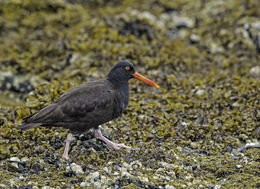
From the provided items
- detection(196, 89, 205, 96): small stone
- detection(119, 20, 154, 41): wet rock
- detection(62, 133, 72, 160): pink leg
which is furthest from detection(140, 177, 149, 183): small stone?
detection(119, 20, 154, 41): wet rock

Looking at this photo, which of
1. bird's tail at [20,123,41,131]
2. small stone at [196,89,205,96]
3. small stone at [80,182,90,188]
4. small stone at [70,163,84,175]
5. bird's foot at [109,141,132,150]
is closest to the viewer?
small stone at [80,182,90,188]

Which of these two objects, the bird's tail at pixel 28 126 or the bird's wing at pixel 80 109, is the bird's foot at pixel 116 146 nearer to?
the bird's wing at pixel 80 109

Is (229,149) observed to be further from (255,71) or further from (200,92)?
(255,71)

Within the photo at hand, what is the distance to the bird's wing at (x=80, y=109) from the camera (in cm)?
607

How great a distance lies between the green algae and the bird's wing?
61 centimetres

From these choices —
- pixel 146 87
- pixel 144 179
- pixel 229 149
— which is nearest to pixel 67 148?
pixel 144 179

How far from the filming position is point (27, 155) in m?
6.31

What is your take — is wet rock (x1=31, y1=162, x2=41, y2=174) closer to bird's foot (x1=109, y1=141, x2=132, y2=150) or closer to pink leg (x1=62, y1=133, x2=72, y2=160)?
pink leg (x1=62, y1=133, x2=72, y2=160)

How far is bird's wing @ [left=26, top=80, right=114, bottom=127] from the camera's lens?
19.9 feet

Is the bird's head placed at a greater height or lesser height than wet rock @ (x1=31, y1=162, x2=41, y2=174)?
greater

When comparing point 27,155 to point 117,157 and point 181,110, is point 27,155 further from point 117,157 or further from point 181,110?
point 181,110

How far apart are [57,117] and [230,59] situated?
6.03 meters

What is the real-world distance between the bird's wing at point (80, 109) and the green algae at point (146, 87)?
61 cm

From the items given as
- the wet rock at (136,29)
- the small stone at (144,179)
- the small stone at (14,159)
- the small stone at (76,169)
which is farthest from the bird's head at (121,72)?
the wet rock at (136,29)
